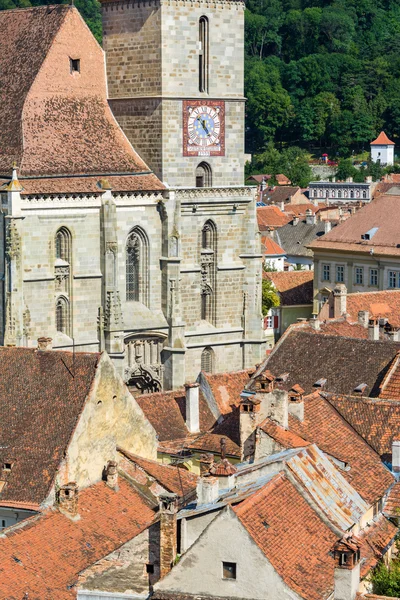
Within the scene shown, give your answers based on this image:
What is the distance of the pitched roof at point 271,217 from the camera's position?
141375 millimetres

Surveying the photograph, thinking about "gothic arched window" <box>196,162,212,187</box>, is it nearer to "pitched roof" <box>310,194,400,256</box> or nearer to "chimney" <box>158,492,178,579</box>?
"pitched roof" <box>310,194,400,256</box>

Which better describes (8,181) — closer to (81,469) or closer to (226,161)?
(226,161)

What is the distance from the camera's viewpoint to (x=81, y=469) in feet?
165

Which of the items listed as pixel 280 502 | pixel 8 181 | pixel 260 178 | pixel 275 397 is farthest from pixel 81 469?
pixel 260 178

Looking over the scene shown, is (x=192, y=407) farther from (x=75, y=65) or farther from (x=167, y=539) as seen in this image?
(x=167, y=539)

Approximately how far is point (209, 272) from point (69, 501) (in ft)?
106

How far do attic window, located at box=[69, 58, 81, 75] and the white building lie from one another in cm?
11789

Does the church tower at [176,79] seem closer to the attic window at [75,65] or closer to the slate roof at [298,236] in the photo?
the attic window at [75,65]

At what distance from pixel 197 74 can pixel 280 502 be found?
4001 centimetres

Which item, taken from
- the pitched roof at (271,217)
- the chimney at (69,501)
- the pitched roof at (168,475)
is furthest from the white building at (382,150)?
the chimney at (69,501)

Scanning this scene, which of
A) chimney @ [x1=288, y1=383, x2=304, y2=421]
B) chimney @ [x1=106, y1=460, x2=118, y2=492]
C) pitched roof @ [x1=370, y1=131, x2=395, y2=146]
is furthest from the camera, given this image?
pitched roof @ [x1=370, y1=131, x2=395, y2=146]

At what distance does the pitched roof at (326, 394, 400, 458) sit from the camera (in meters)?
51.9

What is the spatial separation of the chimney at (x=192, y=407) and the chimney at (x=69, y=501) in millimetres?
14126

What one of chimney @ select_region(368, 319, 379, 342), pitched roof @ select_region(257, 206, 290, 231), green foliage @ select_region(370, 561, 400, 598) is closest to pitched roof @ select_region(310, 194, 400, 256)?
chimney @ select_region(368, 319, 379, 342)
